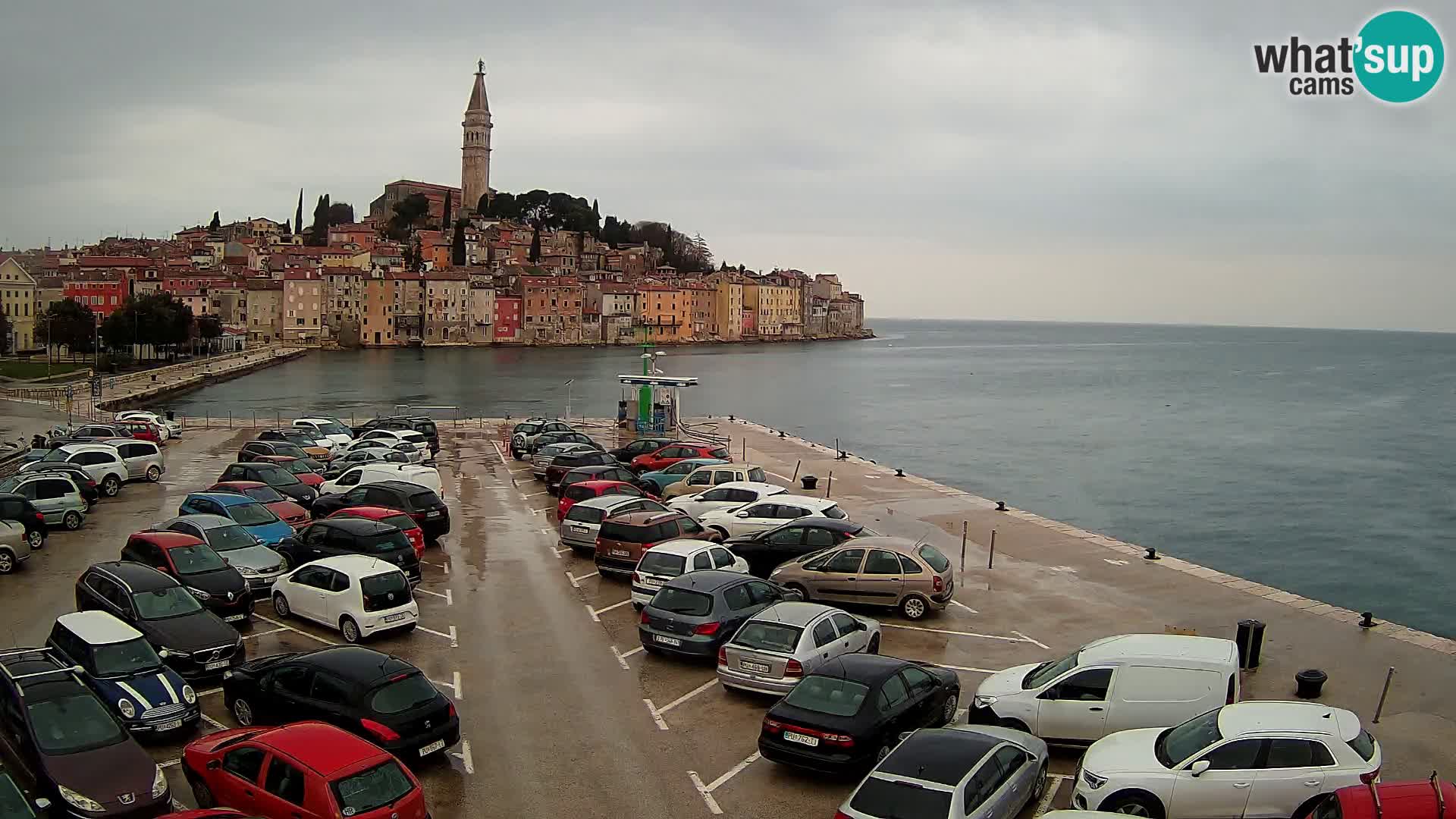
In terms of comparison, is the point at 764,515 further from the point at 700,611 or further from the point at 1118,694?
the point at 1118,694

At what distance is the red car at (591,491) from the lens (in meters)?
20.8

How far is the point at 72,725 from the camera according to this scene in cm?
863

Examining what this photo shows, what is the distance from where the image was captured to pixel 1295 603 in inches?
633

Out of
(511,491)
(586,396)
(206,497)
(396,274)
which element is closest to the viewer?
(206,497)

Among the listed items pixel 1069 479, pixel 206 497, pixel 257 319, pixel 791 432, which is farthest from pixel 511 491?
pixel 257 319

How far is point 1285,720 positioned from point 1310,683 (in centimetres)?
401

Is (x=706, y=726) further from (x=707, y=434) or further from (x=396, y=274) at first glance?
(x=396, y=274)

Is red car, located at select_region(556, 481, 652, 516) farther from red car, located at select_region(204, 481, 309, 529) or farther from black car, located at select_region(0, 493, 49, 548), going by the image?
black car, located at select_region(0, 493, 49, 548)

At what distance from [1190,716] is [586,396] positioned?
78.3 m

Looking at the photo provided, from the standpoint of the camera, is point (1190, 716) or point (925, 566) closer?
point (1190, 716)

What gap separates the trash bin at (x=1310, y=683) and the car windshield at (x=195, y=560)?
13343 mm

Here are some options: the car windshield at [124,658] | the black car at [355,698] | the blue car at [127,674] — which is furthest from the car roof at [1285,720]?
the car windshield at [124,658]

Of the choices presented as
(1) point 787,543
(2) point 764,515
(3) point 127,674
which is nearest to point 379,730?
(3) point 127,674

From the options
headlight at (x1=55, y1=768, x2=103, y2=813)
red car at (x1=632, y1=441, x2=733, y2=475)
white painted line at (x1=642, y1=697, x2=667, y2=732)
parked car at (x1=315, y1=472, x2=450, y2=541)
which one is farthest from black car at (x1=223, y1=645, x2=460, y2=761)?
red car at (x1=632, y1=441, x2=733, y2=475)
